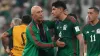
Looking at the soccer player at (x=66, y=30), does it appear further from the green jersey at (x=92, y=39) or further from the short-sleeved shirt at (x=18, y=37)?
the short-sleeved shirt at (x=18, y=37)

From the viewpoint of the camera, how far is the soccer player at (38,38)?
9.59 meters

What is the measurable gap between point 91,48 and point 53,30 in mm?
921

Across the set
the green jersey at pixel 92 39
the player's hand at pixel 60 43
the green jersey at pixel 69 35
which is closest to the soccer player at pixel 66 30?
the green jersey at pixel 69 35

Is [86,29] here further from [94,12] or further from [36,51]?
[36,51]

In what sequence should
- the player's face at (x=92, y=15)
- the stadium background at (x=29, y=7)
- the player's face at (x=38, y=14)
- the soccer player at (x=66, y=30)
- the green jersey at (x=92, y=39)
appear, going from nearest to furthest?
the player's face at (x=38, y=14) < the soccer player at (x=66, y=30) < the green jersey at (x=92, y=39) < the player's face at (x=92, y=15) < the stadium background at (x=29, y=7)

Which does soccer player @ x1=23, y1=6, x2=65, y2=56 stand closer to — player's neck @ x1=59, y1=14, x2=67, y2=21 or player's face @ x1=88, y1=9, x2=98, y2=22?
player's neck @ x1=59, y1=14, x2=67, y2=21

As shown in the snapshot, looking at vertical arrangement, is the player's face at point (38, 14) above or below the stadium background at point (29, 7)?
above

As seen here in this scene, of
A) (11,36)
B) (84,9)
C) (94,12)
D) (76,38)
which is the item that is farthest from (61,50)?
(84,9)

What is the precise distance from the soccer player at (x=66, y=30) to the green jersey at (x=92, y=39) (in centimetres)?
53

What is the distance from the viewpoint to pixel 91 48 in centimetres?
1036

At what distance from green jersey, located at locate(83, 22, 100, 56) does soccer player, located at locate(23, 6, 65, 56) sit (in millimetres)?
922

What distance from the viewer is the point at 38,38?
9.68m

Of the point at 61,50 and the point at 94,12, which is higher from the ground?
the point at 94,12

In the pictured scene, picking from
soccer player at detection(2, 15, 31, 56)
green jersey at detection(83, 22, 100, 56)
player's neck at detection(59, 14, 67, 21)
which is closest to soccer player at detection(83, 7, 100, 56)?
green jersey at detection(83, 22, 100, 56)
